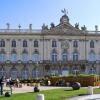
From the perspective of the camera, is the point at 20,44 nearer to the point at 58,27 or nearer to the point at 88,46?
the point at 58,27

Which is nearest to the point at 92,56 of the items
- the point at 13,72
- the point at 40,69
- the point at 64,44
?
the point at 64,44

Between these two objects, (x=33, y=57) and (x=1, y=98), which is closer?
(x=1, y=98)

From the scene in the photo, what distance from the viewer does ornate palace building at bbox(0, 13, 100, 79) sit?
93.1 m

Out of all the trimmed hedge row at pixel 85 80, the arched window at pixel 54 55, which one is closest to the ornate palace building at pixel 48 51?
the arched window at pixel 54 55

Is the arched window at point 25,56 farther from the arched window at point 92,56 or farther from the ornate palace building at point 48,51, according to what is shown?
the arched window at point 92,56

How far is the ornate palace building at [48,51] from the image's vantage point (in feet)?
305

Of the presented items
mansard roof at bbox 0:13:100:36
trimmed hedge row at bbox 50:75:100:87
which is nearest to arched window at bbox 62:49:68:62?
mansard roof at bbox 0:13:100:36

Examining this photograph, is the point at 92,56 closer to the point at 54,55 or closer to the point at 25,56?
the point at 54,55

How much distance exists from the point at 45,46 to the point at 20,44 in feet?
17.4

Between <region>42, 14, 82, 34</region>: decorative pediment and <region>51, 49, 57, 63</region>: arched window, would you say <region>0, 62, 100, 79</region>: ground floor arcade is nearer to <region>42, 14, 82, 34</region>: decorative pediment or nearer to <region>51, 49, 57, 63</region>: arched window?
<region>51, 49, 57, 63</region>: arched window

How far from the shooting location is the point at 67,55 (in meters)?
94.6

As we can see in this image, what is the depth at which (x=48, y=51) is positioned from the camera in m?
94.1

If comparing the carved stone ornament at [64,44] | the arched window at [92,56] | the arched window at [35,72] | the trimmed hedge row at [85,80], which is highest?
the carved stone ornament at [64,44]

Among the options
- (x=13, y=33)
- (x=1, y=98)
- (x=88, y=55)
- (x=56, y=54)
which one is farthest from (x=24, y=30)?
(x=1, y=98)
